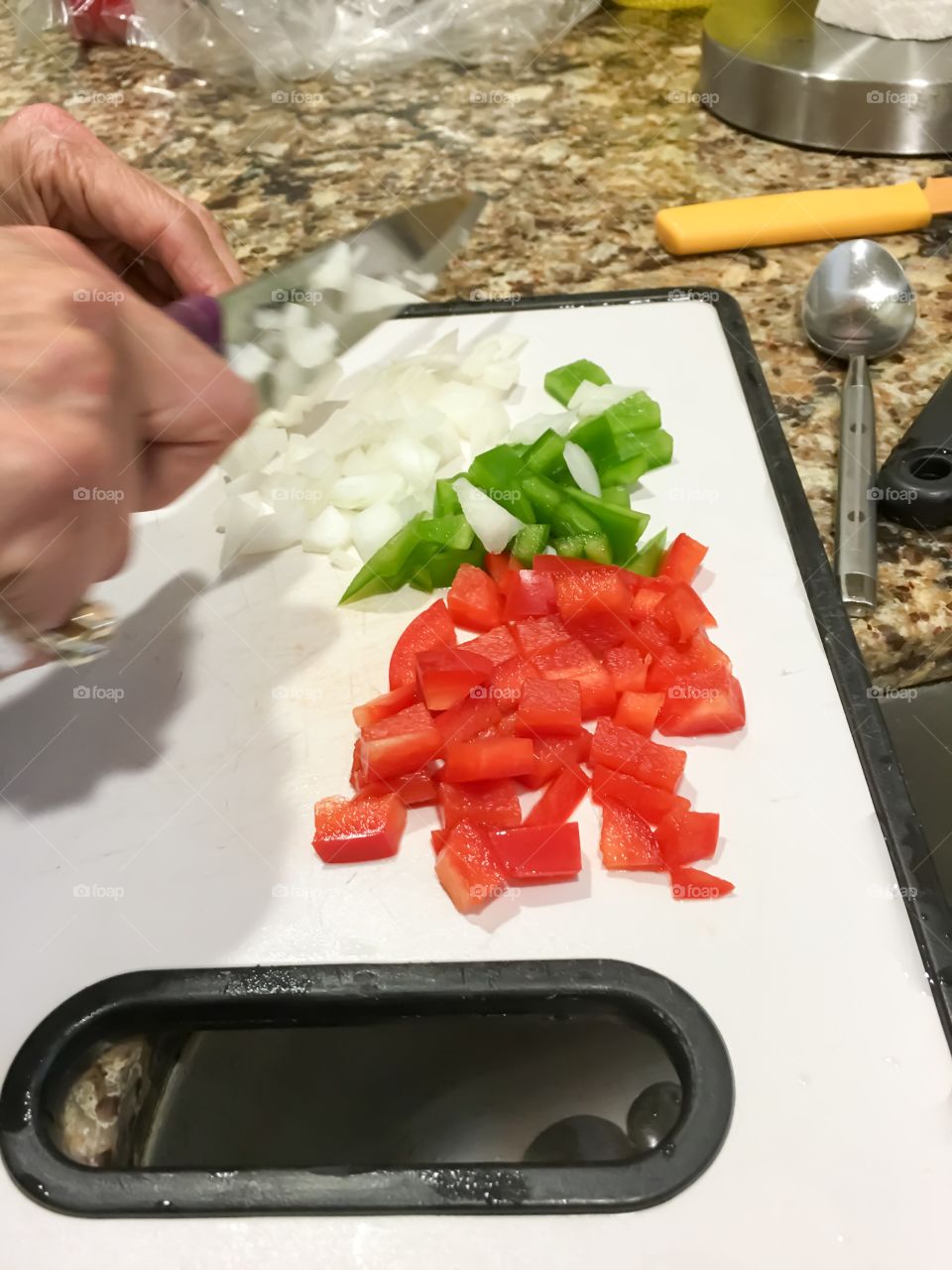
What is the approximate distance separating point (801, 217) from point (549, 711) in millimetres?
1002

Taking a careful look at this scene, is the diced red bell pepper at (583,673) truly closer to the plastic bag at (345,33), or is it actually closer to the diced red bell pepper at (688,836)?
the diced red bell pepper at (688,836)

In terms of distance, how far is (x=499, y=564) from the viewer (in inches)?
46.8

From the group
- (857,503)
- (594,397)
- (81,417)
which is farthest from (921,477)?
(81,417)

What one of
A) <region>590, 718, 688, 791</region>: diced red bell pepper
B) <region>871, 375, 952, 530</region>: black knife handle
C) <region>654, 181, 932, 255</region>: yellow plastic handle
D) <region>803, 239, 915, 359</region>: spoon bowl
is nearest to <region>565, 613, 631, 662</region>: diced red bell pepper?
<region>590, 718, 688, 791</region>: diced red bell pepper

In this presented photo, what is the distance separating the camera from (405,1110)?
1.19m

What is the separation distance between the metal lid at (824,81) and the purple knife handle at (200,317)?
117 cm

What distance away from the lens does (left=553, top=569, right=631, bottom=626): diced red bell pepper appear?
112 centimetres

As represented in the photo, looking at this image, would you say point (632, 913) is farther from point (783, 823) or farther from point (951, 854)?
point (951, 854)

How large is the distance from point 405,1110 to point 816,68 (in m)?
1.69

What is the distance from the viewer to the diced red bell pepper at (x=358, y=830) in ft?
3.23

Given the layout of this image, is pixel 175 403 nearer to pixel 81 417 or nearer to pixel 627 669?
pixel 81 417

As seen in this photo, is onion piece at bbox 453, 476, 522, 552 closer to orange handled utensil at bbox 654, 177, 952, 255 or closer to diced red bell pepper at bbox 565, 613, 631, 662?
diced red bell pepper at bbox 565, 613, 631, 662

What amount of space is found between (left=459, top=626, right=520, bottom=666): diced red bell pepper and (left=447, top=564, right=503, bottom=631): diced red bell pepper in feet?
0.09

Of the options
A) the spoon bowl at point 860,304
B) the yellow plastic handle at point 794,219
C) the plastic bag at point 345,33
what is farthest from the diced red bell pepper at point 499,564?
the plastic bag at point 345,33
